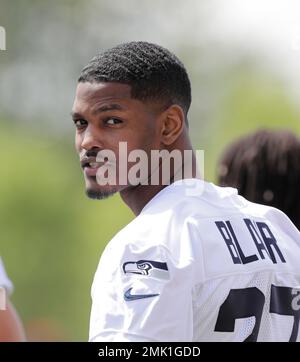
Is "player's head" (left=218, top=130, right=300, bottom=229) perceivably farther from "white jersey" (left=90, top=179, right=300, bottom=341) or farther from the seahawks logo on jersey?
the seahawks logo on jersey

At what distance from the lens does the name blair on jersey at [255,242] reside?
2.69 metres

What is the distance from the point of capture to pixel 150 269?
2.49 m

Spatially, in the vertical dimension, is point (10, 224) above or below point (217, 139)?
below

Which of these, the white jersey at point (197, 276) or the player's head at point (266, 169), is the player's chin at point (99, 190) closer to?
the white jersey at point (197, 276)

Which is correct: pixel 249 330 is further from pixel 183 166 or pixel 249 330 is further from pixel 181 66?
pixel 181 66

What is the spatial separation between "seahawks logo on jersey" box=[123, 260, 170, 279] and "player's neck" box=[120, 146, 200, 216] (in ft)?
1.50

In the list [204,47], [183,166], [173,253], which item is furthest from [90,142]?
[204,47]

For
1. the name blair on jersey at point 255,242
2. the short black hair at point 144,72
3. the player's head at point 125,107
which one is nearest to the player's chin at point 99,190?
the player's head at point 125,107

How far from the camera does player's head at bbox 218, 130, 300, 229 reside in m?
3.68

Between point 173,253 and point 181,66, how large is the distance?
868 mm

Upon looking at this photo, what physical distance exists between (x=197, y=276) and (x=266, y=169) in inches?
49.8

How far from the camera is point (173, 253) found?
2.53 meters

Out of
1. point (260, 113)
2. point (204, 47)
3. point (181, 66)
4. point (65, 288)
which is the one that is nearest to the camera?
point (181, 66)

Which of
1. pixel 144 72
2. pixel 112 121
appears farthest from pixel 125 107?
pixel 144 72
